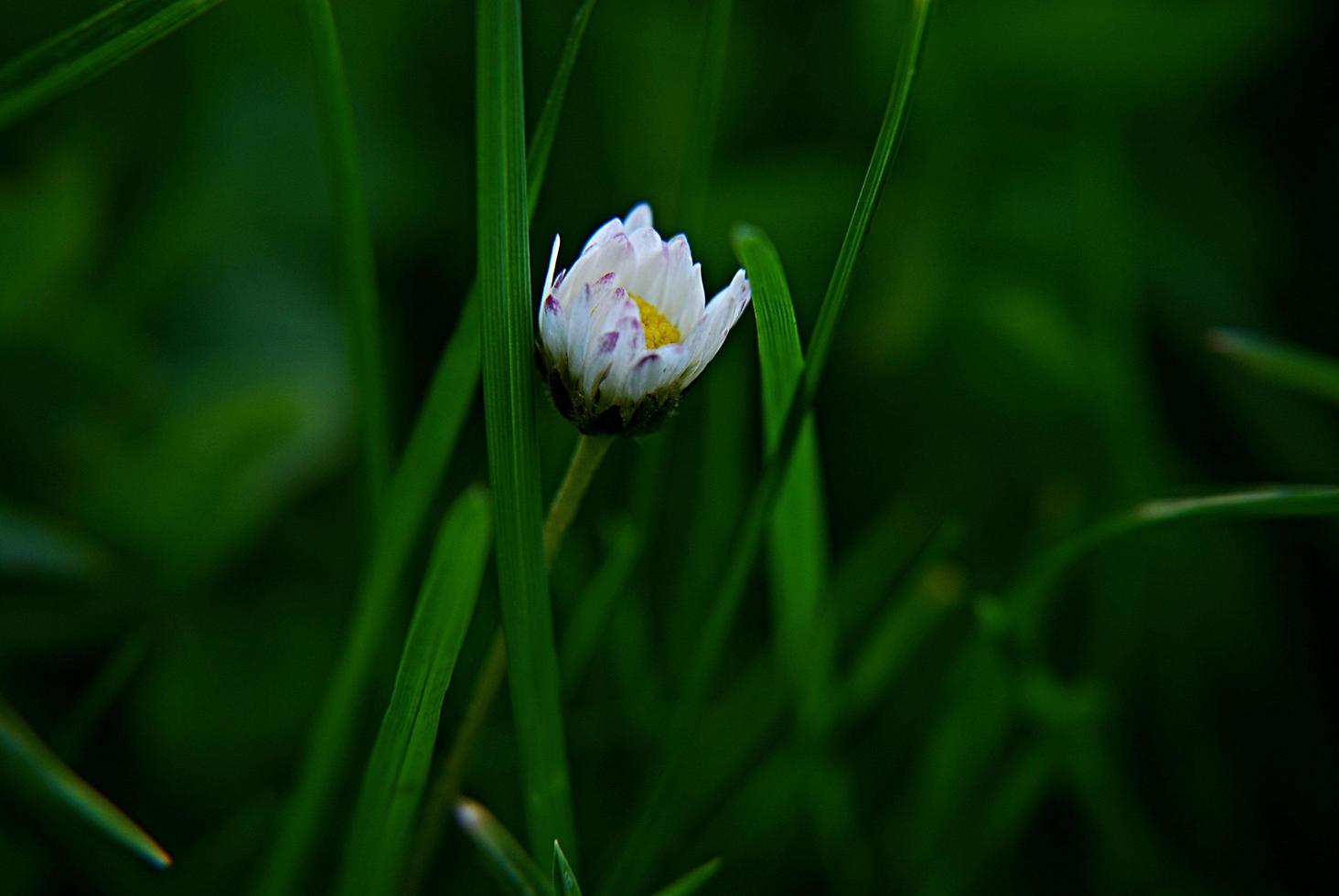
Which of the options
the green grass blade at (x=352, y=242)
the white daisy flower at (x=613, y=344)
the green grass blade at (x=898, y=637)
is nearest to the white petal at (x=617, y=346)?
the white daisy flower at (x=613, y=344)

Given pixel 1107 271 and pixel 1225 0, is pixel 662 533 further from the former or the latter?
pixel 1225 0

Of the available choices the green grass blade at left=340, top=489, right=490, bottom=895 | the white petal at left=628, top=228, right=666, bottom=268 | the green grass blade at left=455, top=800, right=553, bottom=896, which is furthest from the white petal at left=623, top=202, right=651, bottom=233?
the green grass blade at left=455, top=800, right=553, bottom=896

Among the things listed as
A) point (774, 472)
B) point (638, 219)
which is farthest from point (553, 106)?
point (774, 472)

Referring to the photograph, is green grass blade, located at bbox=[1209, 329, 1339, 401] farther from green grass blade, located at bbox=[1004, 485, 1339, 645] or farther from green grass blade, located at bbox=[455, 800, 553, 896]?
green grass blade, located at bbox=[455, 800, 553, 896]

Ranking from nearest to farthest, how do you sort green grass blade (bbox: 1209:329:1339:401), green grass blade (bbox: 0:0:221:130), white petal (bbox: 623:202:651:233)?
green grass blade (bbox: 0:0:221:130), white petal (bbox: 623:202:651:233), green grass blade (bbox: 1209:329:1339:401)

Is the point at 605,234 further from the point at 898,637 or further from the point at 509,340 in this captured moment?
the point at 898,637

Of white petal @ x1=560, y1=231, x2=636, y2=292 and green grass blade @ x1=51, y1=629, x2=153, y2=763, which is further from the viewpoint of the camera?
green grass blade @ x1=51, y1=629, x2=153, y2=763
